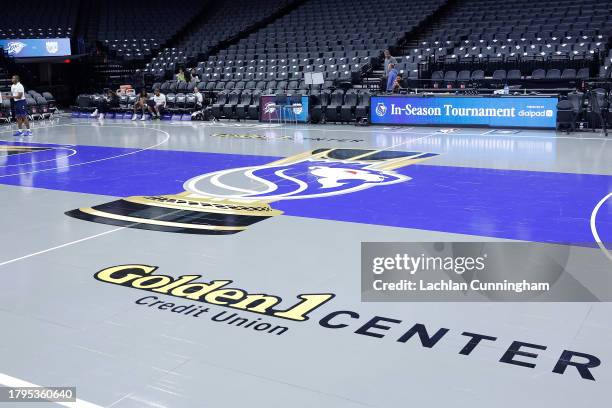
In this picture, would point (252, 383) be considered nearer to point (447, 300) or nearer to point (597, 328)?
point (447, 300)

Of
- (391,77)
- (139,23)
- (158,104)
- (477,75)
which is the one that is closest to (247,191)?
(391,77)

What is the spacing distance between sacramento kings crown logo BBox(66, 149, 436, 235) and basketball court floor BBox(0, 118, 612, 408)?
0.05m

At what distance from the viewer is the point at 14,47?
30219 mm

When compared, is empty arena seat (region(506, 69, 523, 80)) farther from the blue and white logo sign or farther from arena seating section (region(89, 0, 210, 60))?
arena seating section (region(89, 0, 210, 60))

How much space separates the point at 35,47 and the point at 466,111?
69.2 feet

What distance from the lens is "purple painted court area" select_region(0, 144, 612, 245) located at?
7.76 metres

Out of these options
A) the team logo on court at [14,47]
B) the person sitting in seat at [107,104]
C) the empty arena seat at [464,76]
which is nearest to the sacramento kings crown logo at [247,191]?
the empty arena seat at [464,76]

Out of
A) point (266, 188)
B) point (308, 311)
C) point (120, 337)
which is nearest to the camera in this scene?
point (120, 337)

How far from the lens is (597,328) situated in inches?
187

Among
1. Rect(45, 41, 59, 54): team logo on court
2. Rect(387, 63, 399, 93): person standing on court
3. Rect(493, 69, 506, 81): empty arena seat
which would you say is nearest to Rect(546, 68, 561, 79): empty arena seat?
Rect(493, 69, 506, 81): empty arena seat

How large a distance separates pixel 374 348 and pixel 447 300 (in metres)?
1.11

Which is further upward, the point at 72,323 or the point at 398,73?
the point at 398,73

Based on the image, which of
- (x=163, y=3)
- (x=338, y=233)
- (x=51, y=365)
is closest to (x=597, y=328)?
(x=338, y=233)

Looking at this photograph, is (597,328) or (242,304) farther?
(242,304)
